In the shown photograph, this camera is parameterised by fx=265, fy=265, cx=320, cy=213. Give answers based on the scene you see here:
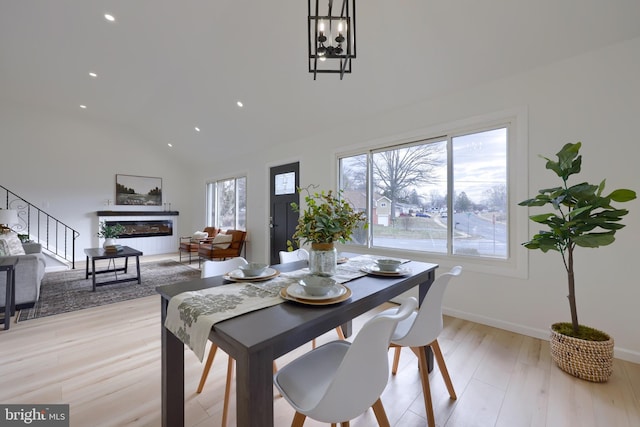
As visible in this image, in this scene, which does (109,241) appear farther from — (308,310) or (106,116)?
(308,310)

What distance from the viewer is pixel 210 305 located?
1095mm

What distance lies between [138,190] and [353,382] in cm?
794

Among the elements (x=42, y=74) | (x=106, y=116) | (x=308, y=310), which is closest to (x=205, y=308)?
(x=308, y=310)

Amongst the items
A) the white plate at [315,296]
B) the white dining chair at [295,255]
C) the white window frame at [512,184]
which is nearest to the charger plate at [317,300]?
the white plate at [315,296]

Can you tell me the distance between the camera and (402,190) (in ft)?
11.4

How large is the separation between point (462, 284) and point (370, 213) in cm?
Result: 147

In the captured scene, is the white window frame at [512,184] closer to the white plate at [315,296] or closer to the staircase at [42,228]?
the white plate at [315,296]

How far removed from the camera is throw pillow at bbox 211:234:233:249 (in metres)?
5.11

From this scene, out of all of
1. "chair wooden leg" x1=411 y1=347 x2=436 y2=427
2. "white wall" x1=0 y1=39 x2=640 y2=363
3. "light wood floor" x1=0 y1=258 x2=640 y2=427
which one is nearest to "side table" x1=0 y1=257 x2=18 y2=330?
"light wood floor" x1=0 y1=258 x2=640 y2=427

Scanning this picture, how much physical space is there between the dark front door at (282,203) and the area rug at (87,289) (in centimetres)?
158

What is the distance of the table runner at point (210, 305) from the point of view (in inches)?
38.1

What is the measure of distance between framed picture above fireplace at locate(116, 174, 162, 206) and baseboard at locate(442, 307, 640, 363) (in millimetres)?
7485

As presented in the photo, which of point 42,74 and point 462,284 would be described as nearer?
point 462,284

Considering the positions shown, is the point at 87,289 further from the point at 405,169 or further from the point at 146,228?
the point at 405,169
